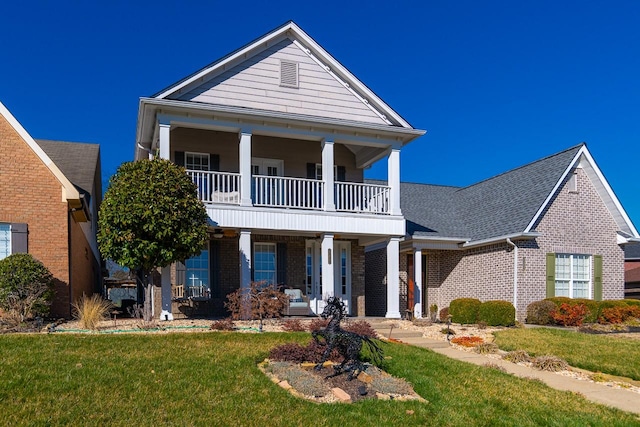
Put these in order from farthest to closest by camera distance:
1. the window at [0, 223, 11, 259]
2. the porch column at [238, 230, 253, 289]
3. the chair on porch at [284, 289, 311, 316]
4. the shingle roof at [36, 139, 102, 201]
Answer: the shingle roof at [36, 139, 102, 201] < the chair on porch at [284, 289, 311, 316] < the porch column at [238, 230, 253, 289] < the window at [0, 223, 11, 259]

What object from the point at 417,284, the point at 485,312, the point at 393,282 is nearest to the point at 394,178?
the point at 393,282

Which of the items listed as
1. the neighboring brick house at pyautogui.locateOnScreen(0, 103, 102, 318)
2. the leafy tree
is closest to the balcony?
the leafy tree

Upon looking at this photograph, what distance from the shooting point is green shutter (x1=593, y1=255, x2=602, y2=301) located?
729 inches

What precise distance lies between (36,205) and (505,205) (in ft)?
50.6

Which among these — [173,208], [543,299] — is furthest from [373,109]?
[543,299]

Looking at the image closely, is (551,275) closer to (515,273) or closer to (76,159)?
(515,273)

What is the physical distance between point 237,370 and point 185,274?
8260mm

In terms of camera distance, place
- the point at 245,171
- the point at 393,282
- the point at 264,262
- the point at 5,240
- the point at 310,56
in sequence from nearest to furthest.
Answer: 1. the point at 5,240
2. the point at 245,171
3. the point at 393,282
4. the point at 310,56
5. the point at 264,262

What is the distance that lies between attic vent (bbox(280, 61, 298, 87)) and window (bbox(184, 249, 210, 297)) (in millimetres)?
5547

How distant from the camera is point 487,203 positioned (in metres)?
20.9

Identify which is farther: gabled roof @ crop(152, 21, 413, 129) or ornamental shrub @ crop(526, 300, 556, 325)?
ornamental shrub @ crop(526, 300, 556, 325)

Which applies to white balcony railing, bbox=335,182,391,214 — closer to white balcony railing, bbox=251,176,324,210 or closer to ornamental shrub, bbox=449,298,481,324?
white balcony railing, bbox=251,176,324,210

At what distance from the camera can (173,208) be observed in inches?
466

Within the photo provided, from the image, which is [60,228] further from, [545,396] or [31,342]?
[545,396]
